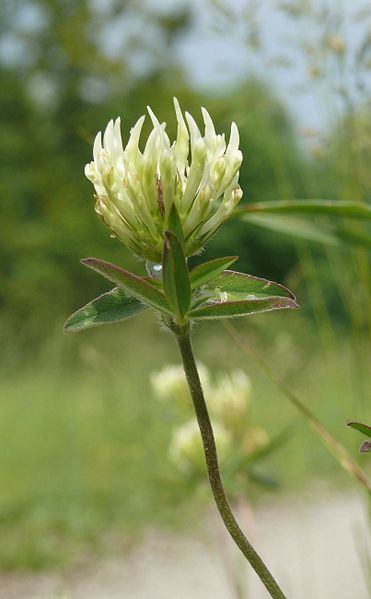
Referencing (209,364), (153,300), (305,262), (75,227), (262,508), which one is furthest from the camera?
(75,227)

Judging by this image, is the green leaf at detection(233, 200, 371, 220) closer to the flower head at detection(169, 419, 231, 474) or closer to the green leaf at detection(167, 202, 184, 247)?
the green leaf at detection(167, 202, 184, 247)

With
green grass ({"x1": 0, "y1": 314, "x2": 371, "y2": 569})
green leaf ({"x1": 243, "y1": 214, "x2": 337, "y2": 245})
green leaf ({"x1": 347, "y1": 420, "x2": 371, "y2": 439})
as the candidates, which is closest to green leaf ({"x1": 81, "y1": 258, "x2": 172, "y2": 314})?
green leaf ({"x1": 347, "y1": 420, "x2": 371, "y2": 439})

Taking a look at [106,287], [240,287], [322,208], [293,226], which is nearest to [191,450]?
[293,226]

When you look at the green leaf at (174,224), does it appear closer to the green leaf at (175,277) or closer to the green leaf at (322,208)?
the green leaf at (175,277)

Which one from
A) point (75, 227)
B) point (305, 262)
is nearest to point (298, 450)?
point (305, 262)

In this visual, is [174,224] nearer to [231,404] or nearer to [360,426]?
[360,426]

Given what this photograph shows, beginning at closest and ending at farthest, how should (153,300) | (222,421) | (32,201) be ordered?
1. (153,300)
2. (222,421)
3. (32,201)

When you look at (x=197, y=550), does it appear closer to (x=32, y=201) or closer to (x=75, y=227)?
(x=75, y=227)

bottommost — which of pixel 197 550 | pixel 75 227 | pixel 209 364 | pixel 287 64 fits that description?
pixel 197 550
